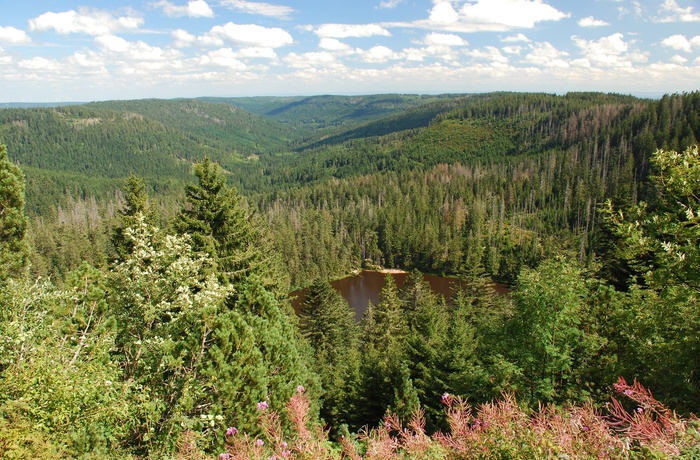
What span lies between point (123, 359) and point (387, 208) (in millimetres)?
116308

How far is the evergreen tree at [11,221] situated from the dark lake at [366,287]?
192 ft

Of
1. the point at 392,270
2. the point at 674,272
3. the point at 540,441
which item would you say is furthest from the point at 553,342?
the point at 392,270

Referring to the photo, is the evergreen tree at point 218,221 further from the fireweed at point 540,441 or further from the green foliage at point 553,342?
the green foliage at point 553,342

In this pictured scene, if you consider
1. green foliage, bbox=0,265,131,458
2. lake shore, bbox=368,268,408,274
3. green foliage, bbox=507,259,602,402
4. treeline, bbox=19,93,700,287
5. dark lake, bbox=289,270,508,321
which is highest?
green foliage, bbox=0,265,131,458

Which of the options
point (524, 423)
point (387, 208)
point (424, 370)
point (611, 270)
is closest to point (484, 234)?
point (387, 208)

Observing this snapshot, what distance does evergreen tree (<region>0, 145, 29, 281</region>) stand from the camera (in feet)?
57.3

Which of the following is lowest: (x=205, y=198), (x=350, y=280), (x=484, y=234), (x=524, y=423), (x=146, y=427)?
(x=350, y=280)

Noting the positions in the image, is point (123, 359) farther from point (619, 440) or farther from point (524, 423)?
point (619, 440)

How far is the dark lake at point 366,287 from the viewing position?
80.1 meters

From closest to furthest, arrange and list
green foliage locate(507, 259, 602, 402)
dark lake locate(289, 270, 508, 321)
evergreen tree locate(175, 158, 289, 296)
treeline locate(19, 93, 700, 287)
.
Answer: green foliage locate(507, 259, 602, 402) < evergreen tree locate(175, 158, 289, 296) < dark lake locate(289, 270, 508, 321) < treeline locate(19, 93, 700, 287)

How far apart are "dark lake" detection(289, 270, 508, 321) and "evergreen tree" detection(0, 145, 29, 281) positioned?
192 ft

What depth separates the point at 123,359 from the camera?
12.0 meters

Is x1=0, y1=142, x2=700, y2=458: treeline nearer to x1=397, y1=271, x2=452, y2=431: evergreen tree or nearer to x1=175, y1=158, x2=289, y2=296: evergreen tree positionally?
x1=175, y1=158, x2=289, y2=296: evergreen tree

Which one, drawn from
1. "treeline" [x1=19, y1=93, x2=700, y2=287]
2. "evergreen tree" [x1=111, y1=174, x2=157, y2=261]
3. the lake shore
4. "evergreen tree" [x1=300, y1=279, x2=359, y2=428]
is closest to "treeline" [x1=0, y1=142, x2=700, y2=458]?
"evergreen tree" [x1=111, y1=174, x2=157, y2=261]
